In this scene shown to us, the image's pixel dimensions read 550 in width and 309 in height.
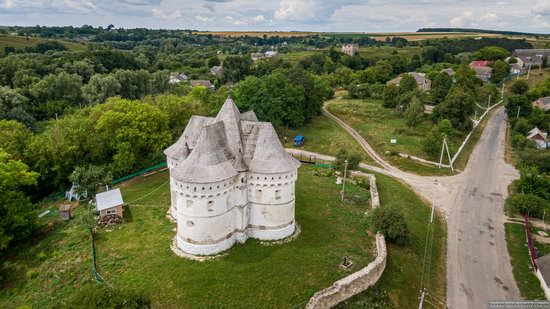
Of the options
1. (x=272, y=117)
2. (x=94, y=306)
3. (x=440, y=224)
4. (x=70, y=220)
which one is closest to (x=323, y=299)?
(x=94, y=306)

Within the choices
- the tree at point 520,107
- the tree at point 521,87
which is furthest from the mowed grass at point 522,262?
the tree at point 521,87

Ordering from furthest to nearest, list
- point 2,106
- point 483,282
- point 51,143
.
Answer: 1. point 2,106
2. point 51,143
3. point 483,282

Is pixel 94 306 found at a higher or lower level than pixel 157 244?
higher

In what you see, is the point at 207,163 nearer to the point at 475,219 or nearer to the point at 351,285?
the point at 351,285

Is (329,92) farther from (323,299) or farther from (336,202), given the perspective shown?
(323,299)

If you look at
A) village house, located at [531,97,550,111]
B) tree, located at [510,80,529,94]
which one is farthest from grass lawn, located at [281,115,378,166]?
tree, located at [510,80,529,94]

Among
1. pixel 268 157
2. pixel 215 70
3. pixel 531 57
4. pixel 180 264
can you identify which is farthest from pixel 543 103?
pixel 215 70
